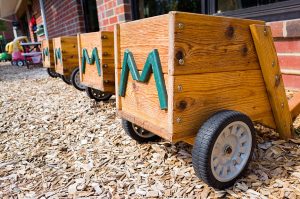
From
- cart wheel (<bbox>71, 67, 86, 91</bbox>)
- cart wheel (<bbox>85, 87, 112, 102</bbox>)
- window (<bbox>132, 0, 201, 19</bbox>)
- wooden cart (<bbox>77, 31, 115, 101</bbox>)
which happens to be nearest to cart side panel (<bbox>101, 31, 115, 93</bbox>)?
wooden cart (<bbox>77, 31, 115, 101</bbox>)

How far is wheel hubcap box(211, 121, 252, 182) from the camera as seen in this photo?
152 cm

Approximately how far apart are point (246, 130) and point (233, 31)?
1.91 ft

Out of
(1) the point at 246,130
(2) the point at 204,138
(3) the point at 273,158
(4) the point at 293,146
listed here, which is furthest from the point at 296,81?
(2) the point at 204,138

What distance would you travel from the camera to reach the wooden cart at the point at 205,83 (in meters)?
1.42

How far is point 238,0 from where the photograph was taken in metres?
2.98

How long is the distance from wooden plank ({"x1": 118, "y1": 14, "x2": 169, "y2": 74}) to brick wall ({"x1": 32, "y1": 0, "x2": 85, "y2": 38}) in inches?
177

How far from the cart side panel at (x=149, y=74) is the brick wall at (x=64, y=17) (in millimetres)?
4465

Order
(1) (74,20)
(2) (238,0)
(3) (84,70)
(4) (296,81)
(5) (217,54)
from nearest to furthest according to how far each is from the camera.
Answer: (5) (217,54) < (4) (296,81) < (2) (238,0) < (3) (84,70) < (1) (74,20)

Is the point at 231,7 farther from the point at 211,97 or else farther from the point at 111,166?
the point at 111,166

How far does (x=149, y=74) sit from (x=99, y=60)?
1.38 metres

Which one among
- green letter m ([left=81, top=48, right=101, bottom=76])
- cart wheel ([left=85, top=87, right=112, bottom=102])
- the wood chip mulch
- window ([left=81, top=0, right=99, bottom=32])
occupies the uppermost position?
window ([left=81, top=0, right=99, bottom=32])

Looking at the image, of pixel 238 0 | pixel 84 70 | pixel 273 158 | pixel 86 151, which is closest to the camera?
pixel 273 158

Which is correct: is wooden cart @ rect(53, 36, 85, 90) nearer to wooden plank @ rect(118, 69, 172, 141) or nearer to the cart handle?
wooden plank @ rect(118, 69, 172, 141)

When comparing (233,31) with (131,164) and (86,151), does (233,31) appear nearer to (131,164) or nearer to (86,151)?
(131,164)
